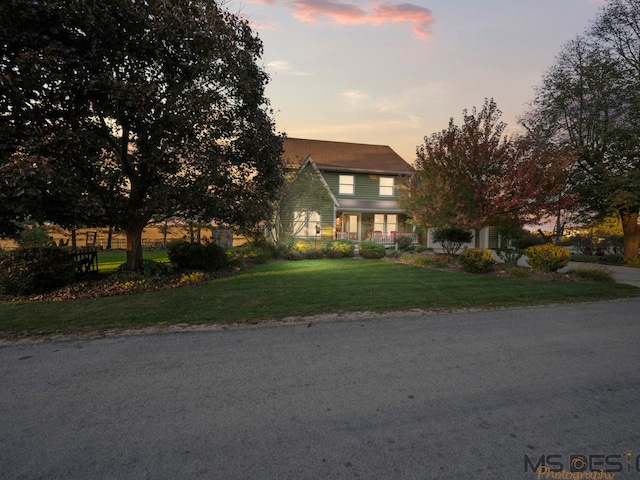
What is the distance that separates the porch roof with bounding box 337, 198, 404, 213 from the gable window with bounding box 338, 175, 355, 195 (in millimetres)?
664

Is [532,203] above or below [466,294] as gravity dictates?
above

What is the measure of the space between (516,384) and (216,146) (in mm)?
8860

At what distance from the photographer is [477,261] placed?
11883 mm

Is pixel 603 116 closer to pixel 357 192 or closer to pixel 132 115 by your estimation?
pixel 357 192

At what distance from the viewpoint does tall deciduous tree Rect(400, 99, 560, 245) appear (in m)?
11.8

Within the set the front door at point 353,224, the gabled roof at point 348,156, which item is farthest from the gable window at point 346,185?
the front door at point 353,224

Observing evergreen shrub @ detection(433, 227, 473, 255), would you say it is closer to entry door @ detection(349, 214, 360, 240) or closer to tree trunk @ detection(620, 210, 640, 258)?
entry door @ detection(349, 214, 360, 240)

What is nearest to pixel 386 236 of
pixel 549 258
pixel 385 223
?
pixel 385 223

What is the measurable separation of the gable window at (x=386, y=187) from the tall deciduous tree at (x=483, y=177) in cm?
1097

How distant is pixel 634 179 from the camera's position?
50.3 ft

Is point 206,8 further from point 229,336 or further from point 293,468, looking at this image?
point 293,468

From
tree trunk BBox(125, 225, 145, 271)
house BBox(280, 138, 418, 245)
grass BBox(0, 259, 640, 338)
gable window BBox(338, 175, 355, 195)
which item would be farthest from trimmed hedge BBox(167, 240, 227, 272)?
gable window BBox(338, 175, 355, 195)

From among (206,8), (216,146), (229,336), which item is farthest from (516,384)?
(206,8)

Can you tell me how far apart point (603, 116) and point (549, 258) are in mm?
11712
